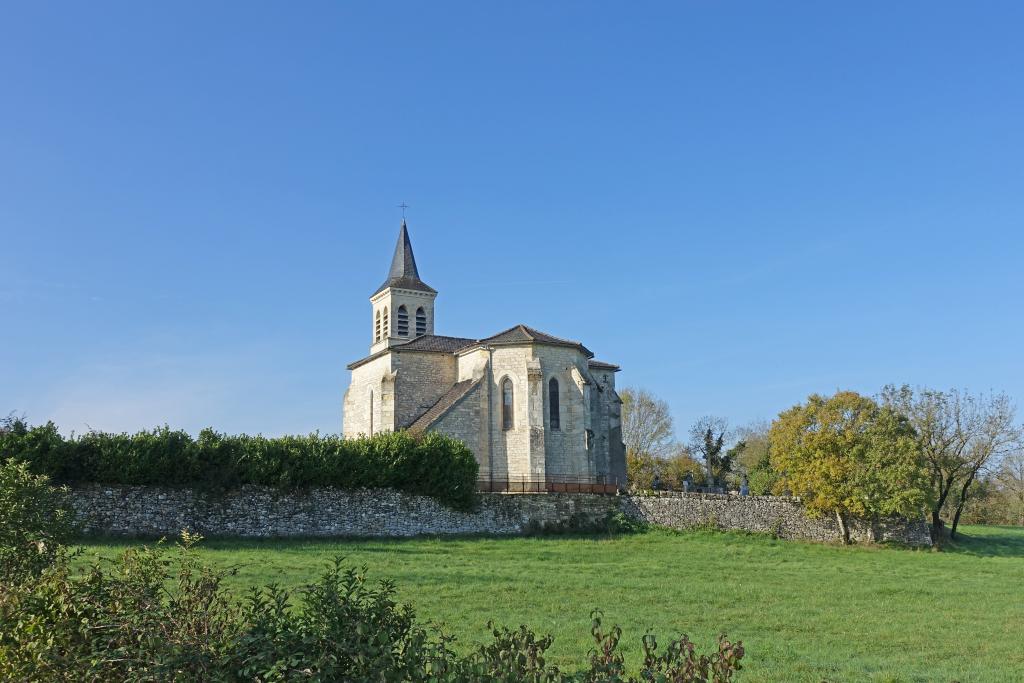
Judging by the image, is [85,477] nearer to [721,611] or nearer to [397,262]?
[721,611]

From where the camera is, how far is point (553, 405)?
41.1 meters

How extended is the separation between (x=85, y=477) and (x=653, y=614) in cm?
1892

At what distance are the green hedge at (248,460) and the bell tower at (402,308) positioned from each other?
75.6ft

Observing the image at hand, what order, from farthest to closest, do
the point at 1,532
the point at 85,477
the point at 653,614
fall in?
1. the point at 85,477
2. the point at 653,614
3. the point at 1,532

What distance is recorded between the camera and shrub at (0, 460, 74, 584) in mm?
8969

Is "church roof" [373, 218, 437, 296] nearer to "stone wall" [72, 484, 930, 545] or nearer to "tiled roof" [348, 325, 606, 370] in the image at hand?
"tiled roof" [348, 325, 606, 370]

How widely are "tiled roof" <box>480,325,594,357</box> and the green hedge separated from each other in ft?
29.7

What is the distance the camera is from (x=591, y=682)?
5.36 meters

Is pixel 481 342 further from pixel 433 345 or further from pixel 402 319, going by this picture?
pixel 402 319

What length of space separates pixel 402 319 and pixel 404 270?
12.5ft

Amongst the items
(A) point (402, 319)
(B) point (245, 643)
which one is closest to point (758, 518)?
(A) point (402, 319)

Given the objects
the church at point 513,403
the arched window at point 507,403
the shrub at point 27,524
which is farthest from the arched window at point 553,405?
the shrub at point 27,524

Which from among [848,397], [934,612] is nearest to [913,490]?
[848,397]

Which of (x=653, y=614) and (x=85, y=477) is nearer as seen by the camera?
(x=653, y=614)
